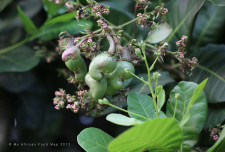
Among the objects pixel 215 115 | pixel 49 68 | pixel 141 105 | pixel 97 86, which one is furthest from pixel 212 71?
pixel 49 68

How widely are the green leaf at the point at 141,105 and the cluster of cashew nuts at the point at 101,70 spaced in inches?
2.5

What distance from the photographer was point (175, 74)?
4.23 ft

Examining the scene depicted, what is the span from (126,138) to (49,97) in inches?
43.5

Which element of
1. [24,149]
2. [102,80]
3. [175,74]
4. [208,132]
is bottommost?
[24,149]

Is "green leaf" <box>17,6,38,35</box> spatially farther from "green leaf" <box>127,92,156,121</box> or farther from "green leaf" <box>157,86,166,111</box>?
"green leaf" <box>157,86,166,111</box>

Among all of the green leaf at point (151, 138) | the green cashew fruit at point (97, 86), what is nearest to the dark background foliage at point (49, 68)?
the green cashew fruit at point (97, 86)

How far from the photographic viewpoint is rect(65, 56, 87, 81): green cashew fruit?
946 millimetres

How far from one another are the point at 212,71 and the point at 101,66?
55cm

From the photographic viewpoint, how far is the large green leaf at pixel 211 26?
1591mm

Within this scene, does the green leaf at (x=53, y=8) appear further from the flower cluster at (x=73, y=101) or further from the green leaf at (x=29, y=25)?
the flower cluster at (x=73, y=101)

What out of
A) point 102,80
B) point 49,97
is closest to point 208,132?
point 102,80

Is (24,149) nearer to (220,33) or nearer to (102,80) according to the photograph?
(102,80)

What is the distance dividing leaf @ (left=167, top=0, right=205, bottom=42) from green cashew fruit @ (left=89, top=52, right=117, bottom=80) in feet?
1.11

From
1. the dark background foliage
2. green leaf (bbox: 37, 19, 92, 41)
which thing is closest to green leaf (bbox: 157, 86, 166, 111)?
the dark background foliage
